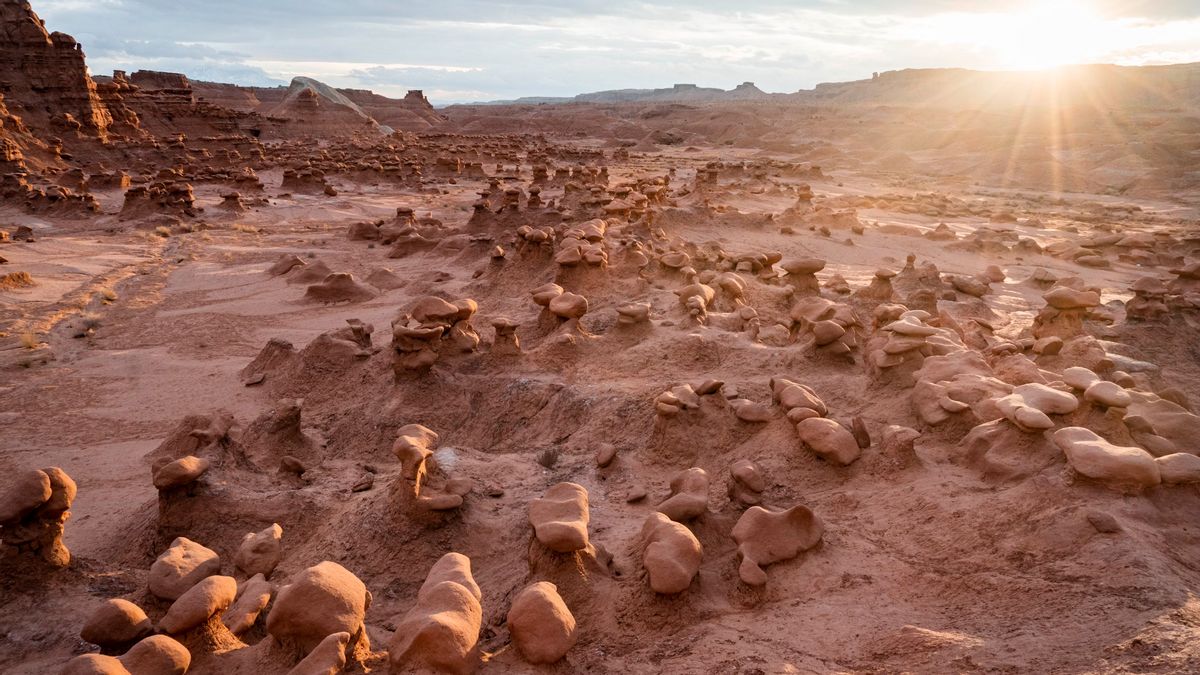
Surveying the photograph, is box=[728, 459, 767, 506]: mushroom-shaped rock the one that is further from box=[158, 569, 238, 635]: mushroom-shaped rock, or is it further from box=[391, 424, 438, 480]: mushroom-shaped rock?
box=[158, 569, 238, 635]: mushroom-shaped rock

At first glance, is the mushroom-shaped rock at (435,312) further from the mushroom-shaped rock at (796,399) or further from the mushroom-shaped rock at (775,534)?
the mushroom-shaped rock at (775,534)

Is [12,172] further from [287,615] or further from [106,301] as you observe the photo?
[287,615]

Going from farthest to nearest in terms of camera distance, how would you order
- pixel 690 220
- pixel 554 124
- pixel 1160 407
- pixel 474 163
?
pixel 554 124 → pixel 474 163 → pixel 690 220 → pixel 1160 407

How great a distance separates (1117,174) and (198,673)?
3334 cm

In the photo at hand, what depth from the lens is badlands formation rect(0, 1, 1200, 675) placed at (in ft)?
10.4

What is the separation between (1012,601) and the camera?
320 cm

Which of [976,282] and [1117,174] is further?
[1117,174]

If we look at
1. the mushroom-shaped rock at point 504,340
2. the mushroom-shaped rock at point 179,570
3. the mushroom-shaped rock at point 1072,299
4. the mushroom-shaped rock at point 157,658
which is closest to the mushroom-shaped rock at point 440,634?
the mushroom-shaped rock at point 157,658

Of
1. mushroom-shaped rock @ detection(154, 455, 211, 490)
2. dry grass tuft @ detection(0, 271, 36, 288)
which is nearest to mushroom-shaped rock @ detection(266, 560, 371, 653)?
mushroom-shaped rock @ detection(154, 455, 211, 490)

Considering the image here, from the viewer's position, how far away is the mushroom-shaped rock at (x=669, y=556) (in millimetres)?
3518

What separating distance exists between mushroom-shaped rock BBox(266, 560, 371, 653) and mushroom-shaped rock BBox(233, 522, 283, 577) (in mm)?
1304

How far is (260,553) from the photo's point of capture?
Result: 14.2ft

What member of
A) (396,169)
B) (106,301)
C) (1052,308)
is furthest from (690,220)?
(396,169)

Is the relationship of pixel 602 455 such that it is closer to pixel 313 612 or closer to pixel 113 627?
pixel 313 612
